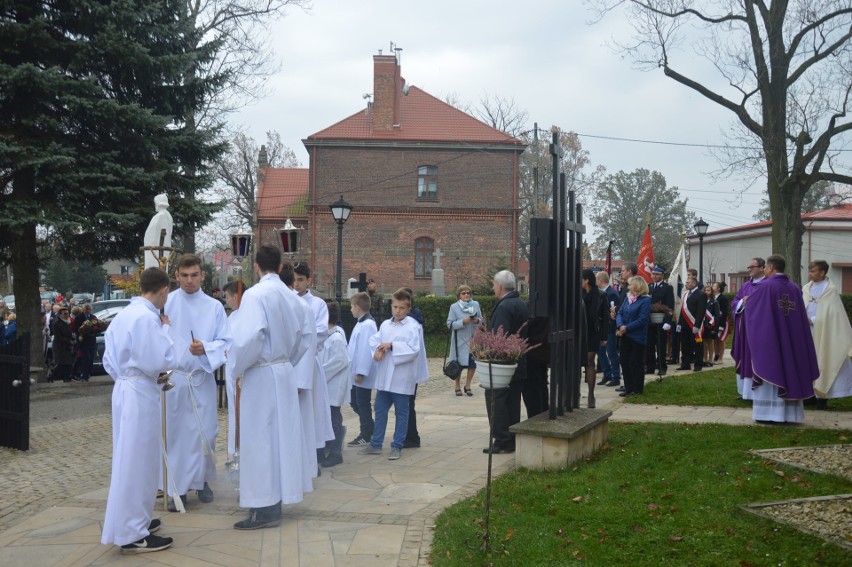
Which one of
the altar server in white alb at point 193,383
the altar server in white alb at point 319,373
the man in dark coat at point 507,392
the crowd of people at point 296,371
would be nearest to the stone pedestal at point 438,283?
the crowd of people at point 296,371

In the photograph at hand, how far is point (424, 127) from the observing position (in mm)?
46438

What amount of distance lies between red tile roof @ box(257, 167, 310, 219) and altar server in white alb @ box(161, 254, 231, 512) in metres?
42.1

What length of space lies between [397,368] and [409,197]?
36745 millimetres

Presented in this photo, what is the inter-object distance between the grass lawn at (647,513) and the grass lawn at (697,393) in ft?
10.7

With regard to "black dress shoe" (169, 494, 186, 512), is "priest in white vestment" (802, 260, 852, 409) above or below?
above

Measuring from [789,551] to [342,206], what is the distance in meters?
18.8

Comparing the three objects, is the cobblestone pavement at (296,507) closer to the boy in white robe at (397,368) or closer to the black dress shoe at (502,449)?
the black dress shoe at (502,449)

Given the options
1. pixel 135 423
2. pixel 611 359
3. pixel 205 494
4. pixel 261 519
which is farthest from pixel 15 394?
pixel 611 359

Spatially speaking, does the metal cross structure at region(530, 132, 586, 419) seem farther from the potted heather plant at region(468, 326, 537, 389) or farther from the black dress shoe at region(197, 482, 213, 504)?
the black dress shoe at region(197, 482, 213, 504)

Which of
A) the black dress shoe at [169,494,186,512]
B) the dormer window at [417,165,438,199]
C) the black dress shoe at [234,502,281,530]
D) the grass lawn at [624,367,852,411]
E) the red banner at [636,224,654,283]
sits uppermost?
the dormer window at [417,165,438,199]

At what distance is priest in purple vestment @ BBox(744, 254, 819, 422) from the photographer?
31.4ft

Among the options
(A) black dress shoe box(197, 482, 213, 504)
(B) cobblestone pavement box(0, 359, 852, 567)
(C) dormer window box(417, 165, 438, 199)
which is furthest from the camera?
(C) dormer window box(417, 165, 438, 199)

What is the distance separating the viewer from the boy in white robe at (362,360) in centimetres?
936

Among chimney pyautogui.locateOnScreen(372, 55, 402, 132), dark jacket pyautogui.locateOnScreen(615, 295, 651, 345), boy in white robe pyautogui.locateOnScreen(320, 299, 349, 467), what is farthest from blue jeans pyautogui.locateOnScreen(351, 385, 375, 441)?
chimney pyautogui.locateOnScreen(372, 55, 402, 132)
